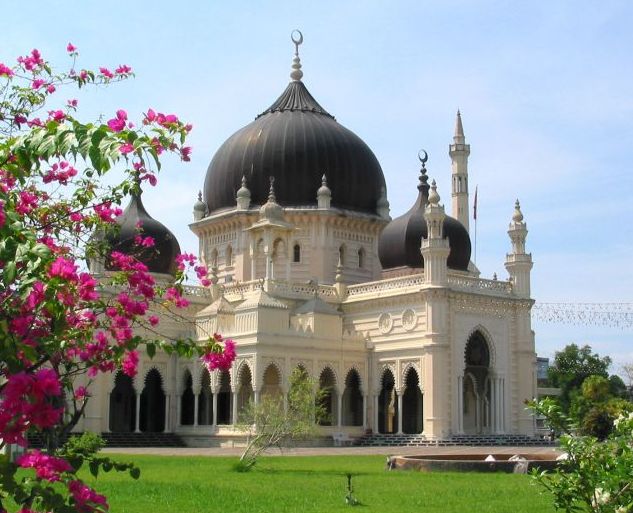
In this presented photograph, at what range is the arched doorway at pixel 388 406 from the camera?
144 ft

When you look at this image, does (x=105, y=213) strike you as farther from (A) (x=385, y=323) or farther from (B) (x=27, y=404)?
(A) (x=385, y=323)

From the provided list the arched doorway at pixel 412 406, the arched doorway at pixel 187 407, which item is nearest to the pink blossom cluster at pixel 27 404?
the arched doorway at pixel 412 406

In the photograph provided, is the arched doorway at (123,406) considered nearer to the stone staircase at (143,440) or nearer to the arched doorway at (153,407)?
the arched doorway at (153,407)

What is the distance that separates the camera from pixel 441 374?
40.9m

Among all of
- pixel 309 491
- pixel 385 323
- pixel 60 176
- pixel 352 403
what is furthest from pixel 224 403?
pixel 60 176

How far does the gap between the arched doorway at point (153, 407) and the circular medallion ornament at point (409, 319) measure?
36.1ft

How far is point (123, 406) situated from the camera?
147 feet

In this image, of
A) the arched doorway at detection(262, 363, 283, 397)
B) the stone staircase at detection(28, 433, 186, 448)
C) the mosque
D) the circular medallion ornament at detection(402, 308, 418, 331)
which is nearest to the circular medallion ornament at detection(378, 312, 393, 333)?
the mosque

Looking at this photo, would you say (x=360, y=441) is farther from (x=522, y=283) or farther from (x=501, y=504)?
(x=501, y=504)

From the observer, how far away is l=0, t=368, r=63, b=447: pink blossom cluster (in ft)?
17.2

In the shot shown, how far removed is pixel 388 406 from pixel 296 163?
12.7m

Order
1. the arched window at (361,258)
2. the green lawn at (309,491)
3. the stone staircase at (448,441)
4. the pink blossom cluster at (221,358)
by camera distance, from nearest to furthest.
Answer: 1. the pink blossom cluster at (221,358)
2. the green lawn at (309,491)
3. the stone staircase at (448,441)
4. the arched window at (361,258)

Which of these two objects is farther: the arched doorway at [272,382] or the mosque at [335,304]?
the arched doorway at [272,382]

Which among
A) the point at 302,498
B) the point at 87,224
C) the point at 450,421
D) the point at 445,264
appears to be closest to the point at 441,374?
the point at 450,421
